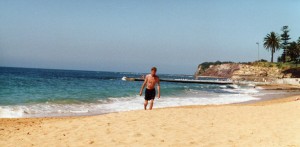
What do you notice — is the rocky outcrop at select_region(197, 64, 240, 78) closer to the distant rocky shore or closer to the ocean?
the distant rocky shore

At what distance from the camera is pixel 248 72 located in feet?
380

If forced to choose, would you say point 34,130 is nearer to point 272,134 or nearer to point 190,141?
point 190,141

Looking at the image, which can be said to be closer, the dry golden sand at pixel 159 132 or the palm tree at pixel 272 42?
the dry golden sand at pixel 159 132

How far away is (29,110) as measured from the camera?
17.0 metres

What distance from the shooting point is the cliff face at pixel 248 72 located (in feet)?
305

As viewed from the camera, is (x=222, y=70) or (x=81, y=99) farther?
(x=222, y=70)

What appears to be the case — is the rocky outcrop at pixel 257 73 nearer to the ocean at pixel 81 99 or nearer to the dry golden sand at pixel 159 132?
the ocean at pixel 81 99

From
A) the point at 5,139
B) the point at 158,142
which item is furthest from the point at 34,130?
the point at 158,142

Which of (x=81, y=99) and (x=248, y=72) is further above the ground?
(x=248, y=72)

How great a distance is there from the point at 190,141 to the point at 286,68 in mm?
97431

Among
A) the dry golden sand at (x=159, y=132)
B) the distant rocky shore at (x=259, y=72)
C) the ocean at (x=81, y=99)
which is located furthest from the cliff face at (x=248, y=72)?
the dry golden sand at (x=159, y=132)

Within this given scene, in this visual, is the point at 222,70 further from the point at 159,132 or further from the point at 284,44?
the point at 159,132

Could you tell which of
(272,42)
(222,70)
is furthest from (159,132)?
(222,70)

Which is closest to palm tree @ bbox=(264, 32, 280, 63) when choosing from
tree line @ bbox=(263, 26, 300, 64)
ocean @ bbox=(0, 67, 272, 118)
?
tree line @ bbox=(263, 26, 300, 64)
